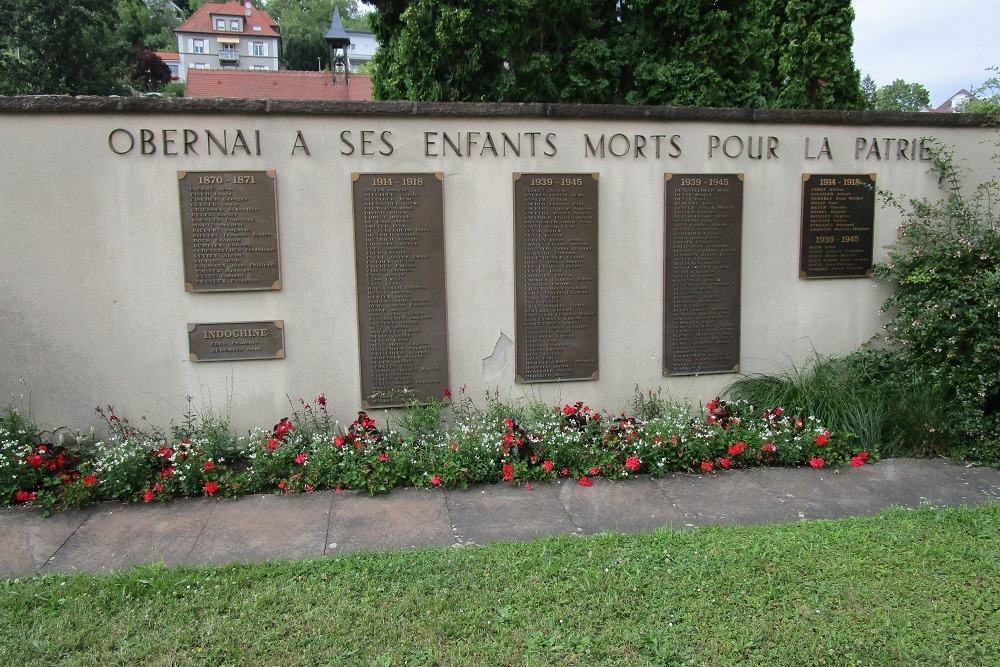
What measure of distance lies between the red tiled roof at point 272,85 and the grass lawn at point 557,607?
31.7 meters

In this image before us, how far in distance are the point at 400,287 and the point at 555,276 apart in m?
1.23

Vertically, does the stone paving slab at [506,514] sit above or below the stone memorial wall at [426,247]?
below

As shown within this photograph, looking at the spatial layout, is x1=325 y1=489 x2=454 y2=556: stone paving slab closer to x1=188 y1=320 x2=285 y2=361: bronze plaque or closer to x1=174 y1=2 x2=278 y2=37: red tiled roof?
x1=188 y1=320 x2=285 y2=361: bronze plaque

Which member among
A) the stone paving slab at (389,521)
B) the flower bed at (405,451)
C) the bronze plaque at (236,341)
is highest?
the bronze plaque at (236,341)

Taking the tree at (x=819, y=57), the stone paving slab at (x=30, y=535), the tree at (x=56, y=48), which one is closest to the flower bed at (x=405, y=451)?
the stone paving slab at (x=30, y=535)

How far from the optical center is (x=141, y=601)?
3.32 m

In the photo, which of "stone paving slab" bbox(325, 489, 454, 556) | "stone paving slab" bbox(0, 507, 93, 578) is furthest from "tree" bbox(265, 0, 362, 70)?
"stone paving slab" bbox(325, 489, 454, 556)

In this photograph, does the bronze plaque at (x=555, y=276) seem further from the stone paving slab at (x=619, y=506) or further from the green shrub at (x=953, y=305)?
the green shrub at (x=953, y=305)

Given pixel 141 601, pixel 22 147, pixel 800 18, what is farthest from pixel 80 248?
pixel 800 18

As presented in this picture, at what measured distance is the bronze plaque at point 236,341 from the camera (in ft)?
17.3

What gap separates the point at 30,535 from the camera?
4.12 meters

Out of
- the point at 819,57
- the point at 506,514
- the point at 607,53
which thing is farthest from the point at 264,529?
the point at 819,57

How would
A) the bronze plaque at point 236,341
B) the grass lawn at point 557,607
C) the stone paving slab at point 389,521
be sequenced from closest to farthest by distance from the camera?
the grass lawn at point 557,607, the stone paving slab at point 389,521, the bronze plaque at point 236,341

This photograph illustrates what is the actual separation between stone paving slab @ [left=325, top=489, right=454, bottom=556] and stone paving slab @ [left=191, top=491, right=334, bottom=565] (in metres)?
0.09
